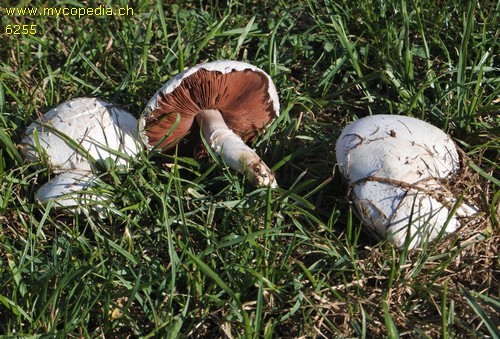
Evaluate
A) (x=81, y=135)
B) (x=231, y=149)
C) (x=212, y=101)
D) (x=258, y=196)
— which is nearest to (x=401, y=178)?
(x=258, y=196)

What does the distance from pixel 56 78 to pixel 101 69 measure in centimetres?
26

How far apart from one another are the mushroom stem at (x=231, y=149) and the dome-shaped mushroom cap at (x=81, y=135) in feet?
1.18

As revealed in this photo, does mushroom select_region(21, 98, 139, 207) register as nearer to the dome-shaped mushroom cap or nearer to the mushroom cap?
the dome-shaped mushroom cap

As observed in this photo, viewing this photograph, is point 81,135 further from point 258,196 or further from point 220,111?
point 258,196

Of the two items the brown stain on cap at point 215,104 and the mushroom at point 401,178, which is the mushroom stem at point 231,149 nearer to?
the brown stain on cap at point 215,104

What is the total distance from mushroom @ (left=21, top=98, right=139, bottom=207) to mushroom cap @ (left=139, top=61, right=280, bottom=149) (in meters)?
0.14

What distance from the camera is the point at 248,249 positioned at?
2.95 meters

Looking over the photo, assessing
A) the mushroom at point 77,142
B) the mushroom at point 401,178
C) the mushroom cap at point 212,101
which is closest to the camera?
the mushroom at point 401,178

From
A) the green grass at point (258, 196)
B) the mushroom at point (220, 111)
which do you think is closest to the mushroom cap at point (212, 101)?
the mushroom at point (220, 111)

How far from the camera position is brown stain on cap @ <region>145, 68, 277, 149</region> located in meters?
3.26

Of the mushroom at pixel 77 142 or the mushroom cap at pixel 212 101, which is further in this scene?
the mushroom at pixel 77 142

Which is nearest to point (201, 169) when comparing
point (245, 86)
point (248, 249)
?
point (245, 86)

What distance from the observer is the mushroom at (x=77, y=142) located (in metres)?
3.34

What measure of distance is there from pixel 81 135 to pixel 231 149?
71 centimetres
